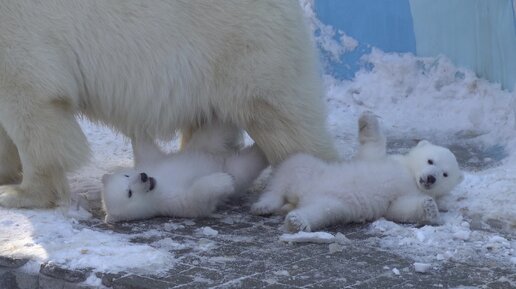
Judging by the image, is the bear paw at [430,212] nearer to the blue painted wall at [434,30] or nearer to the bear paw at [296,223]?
the bear paw at [296,223]

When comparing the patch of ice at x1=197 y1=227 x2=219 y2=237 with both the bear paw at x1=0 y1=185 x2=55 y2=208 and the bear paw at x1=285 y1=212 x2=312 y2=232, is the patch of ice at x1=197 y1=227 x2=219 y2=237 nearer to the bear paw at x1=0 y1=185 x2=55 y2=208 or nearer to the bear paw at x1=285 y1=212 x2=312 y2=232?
the bear paw at x1=285 y1=212 x2=312 y2=232

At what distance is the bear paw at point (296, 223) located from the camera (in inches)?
157

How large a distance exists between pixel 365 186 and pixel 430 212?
329mm

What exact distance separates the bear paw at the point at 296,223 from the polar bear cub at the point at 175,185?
43 cm

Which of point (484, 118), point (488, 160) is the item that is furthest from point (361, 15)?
point (488, 160)

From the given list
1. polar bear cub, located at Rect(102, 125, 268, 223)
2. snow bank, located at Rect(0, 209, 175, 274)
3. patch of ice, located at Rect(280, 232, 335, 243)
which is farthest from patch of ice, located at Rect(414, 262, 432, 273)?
polar bear cub, located at Rect(102, 125, 268, 223)

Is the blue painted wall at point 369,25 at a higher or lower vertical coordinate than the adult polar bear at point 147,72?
higher

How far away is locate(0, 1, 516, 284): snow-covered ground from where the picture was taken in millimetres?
3729

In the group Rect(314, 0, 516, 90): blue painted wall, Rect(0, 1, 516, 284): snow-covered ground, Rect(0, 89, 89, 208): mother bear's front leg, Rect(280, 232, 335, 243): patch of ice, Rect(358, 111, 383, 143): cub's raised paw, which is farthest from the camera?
Rect(314, 0, 516, 90): blue painted wall

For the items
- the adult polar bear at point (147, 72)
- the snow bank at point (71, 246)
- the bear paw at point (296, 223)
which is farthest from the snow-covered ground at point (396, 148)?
the adult polar bear at point (147, 72)

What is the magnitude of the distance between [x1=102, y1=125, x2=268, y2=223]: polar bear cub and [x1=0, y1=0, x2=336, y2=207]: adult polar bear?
209 millimetres

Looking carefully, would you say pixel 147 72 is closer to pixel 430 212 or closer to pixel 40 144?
pixel 40 144

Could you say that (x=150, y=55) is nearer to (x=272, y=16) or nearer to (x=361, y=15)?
(x=272, y=16)

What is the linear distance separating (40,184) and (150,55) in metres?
0.79
